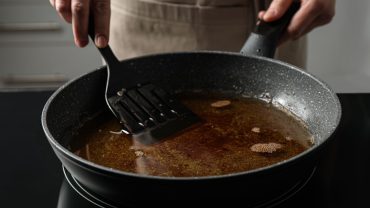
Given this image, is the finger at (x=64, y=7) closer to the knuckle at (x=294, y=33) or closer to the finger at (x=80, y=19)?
the finger at (x=80, y=19)

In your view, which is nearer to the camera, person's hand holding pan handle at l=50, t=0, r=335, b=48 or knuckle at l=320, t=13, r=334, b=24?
person's hand holding pan handle at l=50, t=0, r=335, b=48

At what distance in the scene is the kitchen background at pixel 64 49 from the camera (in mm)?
1531

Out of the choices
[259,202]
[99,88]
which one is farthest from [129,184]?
[99,88]

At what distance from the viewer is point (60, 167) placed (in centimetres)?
64

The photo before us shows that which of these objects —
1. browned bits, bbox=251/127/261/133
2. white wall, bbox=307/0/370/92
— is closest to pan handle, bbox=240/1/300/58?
browned bits, bbox=251/127/261/133

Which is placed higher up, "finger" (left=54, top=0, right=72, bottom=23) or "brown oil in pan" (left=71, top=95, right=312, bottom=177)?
"finger" (left=54, top=0, right=72, bottom=23)

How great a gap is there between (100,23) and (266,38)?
0.74 feet

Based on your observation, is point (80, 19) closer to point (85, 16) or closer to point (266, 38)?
point (85, 16)

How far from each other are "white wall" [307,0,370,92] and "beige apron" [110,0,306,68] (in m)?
0.54

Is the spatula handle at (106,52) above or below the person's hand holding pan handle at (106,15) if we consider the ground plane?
below

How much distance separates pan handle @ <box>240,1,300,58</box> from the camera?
2.48 feet

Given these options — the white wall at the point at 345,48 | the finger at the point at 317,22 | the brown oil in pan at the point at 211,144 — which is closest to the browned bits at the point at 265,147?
the brown oil in pan at the point at 211,144

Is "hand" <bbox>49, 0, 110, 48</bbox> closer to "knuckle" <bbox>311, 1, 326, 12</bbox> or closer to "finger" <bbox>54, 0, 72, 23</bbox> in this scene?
"finger" <bbox>54, 0, 72, 23</bbox>

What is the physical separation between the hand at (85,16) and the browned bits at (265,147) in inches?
9.0
